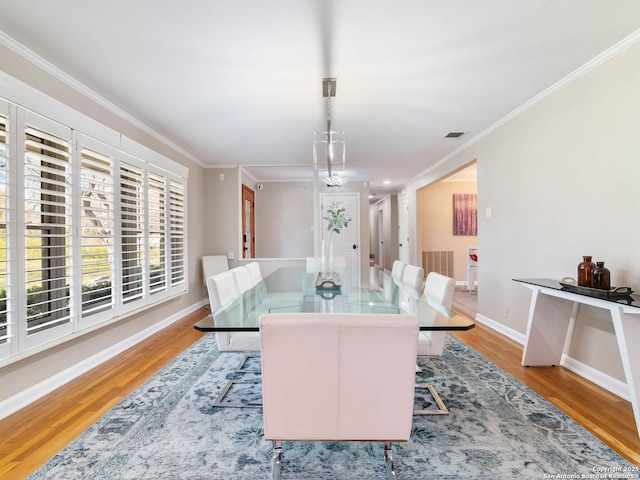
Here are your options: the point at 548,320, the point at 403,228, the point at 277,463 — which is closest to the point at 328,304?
the point at 277,463

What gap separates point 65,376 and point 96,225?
1223 millimetres

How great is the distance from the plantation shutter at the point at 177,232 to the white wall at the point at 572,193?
3.96 m

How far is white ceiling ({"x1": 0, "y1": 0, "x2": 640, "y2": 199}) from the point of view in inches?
68.7

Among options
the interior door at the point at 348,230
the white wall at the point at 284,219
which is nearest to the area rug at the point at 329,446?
the interior door at the point at 348,230

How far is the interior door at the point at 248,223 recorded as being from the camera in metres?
6.44

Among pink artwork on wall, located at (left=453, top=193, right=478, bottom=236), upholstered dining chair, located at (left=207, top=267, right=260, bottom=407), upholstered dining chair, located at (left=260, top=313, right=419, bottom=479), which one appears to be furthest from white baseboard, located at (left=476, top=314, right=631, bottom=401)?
pink artwork on wall, located at (left=453, top=193, right=478, bottom=236)

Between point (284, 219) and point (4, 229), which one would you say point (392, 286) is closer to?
point (4, 229)

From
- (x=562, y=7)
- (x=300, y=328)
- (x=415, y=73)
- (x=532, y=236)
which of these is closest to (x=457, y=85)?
(x=415, y=73)

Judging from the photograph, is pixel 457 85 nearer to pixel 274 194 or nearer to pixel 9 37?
pixel 9 37

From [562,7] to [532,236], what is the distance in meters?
1.92

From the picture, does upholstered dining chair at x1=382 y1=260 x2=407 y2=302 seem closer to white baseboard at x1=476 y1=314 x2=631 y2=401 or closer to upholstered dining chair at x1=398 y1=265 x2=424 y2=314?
upholstered dining chair at x1=398 y1=265 x2=424 y2=314

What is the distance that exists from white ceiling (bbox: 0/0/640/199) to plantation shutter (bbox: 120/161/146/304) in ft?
2.05

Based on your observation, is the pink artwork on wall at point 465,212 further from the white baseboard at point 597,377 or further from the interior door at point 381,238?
the white baseboard at point 597,377

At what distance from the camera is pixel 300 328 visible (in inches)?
46.7
